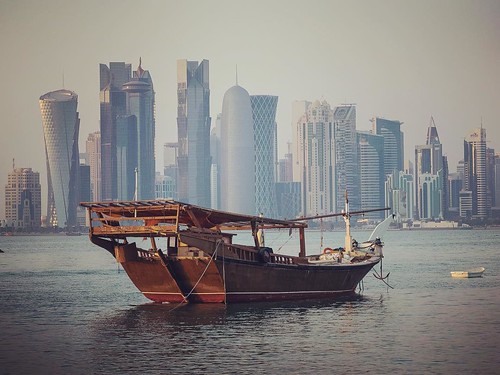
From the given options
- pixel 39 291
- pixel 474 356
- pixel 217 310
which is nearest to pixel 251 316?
pixel 217 310

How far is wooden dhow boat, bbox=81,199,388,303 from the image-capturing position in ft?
204

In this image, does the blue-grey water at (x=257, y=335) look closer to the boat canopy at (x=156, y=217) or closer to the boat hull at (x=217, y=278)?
the boat hull at (x=217, y=278)

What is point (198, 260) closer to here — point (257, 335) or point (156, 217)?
point (156, 217)

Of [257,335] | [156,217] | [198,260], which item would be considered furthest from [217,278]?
[257,335]

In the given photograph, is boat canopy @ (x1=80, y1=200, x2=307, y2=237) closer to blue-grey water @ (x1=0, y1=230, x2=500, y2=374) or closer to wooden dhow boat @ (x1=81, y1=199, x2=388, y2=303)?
wooden dhow boat @ (x1=81, y1=199, x2=388, y2=303)

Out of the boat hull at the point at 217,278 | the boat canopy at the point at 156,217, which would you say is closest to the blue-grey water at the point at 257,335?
the boat hull at the point at 217,278

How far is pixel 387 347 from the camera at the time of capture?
49.6m

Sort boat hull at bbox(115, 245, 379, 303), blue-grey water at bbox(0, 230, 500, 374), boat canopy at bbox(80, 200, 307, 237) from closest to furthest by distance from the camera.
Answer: blue-grey water at bbox(0, 230, 500, 374), boat canopy at bbox(80, 200, 307, 237), boat hull at bbox(115, 245, 379, 303)

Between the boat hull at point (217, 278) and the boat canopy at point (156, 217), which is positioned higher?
the boat canopy at point (156, 217)

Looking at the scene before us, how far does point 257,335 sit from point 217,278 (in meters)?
10.9

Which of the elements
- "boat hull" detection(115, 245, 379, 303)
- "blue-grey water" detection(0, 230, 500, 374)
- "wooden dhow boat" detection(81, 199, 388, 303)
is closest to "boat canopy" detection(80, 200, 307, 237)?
"wooden dhow boat" detection(81, 199, 388, 303)

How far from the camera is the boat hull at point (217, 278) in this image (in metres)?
63.3

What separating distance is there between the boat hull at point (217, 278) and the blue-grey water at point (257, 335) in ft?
3.02

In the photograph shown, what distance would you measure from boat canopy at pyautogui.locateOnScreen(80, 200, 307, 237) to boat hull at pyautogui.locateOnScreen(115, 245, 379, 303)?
199 centimetres
